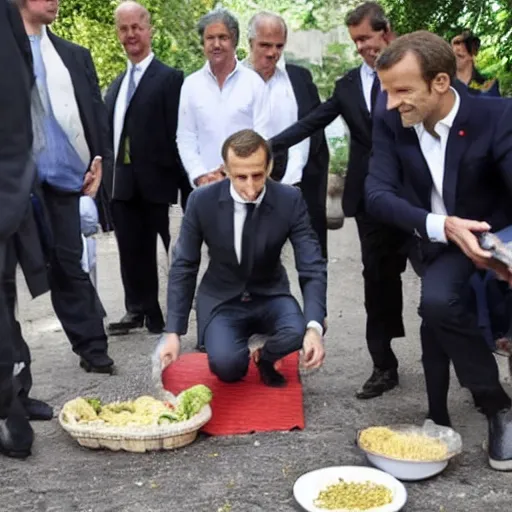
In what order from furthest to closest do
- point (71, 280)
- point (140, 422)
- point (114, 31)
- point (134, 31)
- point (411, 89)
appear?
point (114, 31)
point (134, 31)
point (71, 280)
point (140, 422)
point (411, 89)

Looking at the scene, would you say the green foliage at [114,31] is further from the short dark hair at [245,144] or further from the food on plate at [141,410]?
the food on plate at [141,410]

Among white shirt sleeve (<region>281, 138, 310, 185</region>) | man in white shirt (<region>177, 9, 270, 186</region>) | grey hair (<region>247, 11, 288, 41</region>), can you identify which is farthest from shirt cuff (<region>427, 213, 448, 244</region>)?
grey hair (<region>247, 11, 288, 41</region>)

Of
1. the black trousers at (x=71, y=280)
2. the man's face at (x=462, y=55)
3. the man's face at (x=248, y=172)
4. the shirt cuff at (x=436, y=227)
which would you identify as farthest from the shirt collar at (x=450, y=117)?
the man's face at (x=462, y=55)

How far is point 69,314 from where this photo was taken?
5102 mm

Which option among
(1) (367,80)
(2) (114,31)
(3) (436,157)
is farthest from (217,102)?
(2) (114,31)

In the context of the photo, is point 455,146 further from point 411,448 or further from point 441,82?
point 411,448

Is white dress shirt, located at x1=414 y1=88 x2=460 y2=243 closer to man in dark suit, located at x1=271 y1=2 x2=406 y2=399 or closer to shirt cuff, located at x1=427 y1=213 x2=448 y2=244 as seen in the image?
shirt cuff, located at x1=427 y1=213 x2=448 y2=244

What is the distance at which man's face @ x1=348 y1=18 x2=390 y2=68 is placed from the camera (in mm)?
4559

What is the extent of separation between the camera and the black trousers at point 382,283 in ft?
15.0

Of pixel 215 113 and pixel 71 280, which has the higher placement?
pixel 215 113

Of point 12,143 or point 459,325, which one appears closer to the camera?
point 12,143

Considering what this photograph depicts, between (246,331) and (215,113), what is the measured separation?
142 cm

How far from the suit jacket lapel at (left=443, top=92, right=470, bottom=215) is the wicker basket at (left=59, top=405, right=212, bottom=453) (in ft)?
4.49

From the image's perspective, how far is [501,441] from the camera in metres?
3.75
